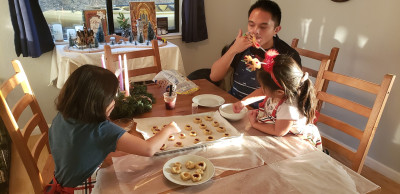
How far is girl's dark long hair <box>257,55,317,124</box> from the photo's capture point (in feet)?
4.35

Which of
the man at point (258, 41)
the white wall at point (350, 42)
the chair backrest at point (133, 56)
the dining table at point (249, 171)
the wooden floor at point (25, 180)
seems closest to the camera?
the dining table at point (249, 171)

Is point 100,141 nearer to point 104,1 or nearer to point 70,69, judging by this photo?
point 70,69

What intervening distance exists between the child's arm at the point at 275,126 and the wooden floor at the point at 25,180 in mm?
1512

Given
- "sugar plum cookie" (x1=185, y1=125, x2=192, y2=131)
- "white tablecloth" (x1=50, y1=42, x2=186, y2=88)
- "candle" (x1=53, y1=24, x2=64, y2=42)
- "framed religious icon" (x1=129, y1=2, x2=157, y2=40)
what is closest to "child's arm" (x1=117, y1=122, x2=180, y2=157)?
"sugar plum cookie" (x1=185, y1=125, x2=192, y2=131)

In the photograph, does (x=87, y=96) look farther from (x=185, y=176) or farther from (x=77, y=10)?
(x=77, y=10)

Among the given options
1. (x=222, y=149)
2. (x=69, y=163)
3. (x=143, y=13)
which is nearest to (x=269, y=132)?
(x=222, y=149)

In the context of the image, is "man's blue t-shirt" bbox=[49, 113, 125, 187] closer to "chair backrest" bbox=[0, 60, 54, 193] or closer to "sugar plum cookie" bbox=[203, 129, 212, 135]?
"chair backrest" bbox=[0, 60, 54, 193]

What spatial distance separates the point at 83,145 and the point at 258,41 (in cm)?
124

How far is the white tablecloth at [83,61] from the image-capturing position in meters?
2.53

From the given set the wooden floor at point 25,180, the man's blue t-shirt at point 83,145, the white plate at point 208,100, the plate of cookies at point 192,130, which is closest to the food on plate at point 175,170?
the plate of cookies at point 192,130

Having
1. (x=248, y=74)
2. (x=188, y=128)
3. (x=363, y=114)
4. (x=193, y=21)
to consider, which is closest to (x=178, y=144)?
(x=188, y=128)

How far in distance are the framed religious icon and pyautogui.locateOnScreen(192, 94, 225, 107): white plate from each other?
1504mm

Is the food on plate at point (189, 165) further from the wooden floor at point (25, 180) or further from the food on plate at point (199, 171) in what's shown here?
the wooden floor at point (25, 180)

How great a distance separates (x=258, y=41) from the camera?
186 centimetres
